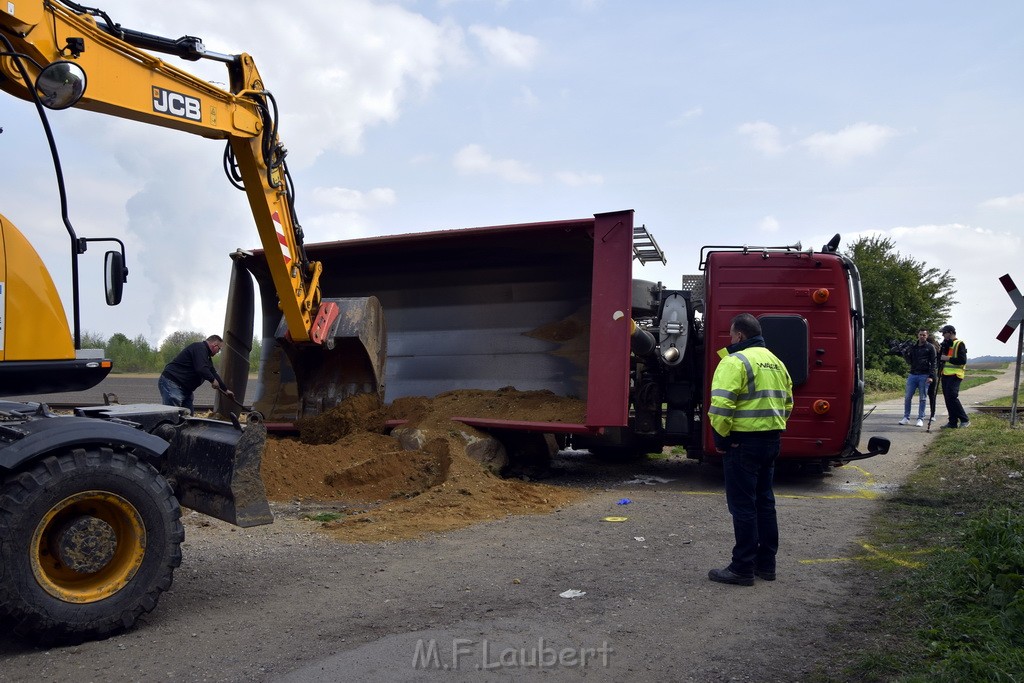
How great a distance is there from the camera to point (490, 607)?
15.4 feet

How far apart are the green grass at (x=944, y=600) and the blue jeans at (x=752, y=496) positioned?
63 cm

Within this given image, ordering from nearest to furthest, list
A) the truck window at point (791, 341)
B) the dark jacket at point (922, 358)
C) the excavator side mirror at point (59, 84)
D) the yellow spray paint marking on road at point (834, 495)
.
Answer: the excavator side mirror at point (59, 84) → the yellow spray paint marking on road at point (834, 495) → the truck window at point (791, 341) → the dark jacket at point (922, 358)

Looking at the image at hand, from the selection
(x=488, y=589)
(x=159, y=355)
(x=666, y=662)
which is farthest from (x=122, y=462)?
(x=159, y=355)

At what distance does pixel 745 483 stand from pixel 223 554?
11.2ft

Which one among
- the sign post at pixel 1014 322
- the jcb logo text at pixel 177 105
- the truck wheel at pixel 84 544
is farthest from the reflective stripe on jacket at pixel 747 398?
the sign post at pixel 1014 322

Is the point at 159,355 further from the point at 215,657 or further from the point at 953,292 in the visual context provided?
the point at 953,292

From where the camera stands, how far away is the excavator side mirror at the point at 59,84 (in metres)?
4.76

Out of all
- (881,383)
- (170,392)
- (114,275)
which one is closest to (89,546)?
(114,275)

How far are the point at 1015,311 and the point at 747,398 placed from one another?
966 cm

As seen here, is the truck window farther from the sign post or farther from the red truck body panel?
the sign post

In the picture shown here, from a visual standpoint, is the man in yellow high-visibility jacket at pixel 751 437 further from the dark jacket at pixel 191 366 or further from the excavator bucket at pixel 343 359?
the dark jacket at pixel 191 366

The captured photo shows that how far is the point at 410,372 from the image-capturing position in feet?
34.2

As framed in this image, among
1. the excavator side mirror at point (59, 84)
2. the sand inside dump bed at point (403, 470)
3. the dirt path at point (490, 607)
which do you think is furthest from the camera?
the sand inside dump bed at point (403, 470)

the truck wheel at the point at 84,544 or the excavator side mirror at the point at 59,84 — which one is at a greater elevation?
the excavator side mirror at the point at 59,84
